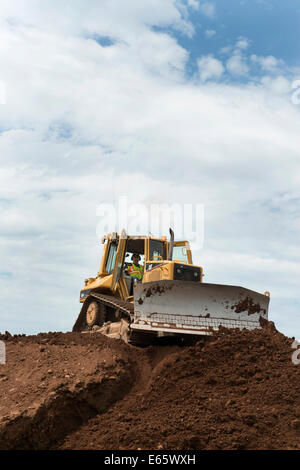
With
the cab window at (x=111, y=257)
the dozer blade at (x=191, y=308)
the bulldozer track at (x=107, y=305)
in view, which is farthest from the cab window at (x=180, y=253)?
the dozer blade at (x=191, y=308)

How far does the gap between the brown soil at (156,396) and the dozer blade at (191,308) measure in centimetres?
39

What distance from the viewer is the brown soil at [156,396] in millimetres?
6012

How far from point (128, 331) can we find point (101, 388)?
2.20m

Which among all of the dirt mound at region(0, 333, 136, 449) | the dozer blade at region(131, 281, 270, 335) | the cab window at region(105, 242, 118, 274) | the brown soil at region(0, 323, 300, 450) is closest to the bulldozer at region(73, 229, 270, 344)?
the dozer blade at region(131, 281, 270, 335)

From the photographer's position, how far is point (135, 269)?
11812 millimetres

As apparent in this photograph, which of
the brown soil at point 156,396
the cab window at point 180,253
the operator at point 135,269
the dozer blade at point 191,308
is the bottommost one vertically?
the brown soil at point 156,396

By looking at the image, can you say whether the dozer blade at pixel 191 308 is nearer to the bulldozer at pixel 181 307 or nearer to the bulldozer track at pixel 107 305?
the bulldozer at pixel 181 307

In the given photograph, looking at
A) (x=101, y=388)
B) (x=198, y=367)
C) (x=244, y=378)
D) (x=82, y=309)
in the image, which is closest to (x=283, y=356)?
(x=244, y=378)

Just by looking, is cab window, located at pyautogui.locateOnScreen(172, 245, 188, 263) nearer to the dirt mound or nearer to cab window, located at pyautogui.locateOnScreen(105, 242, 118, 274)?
cab window, located at pyautogui.locateOnScreen(105, 242, 118, 274)

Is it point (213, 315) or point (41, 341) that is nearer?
point (213, 315)

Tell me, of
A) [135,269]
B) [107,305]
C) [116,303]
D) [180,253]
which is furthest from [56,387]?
[180,253]

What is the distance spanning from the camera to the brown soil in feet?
19.7
